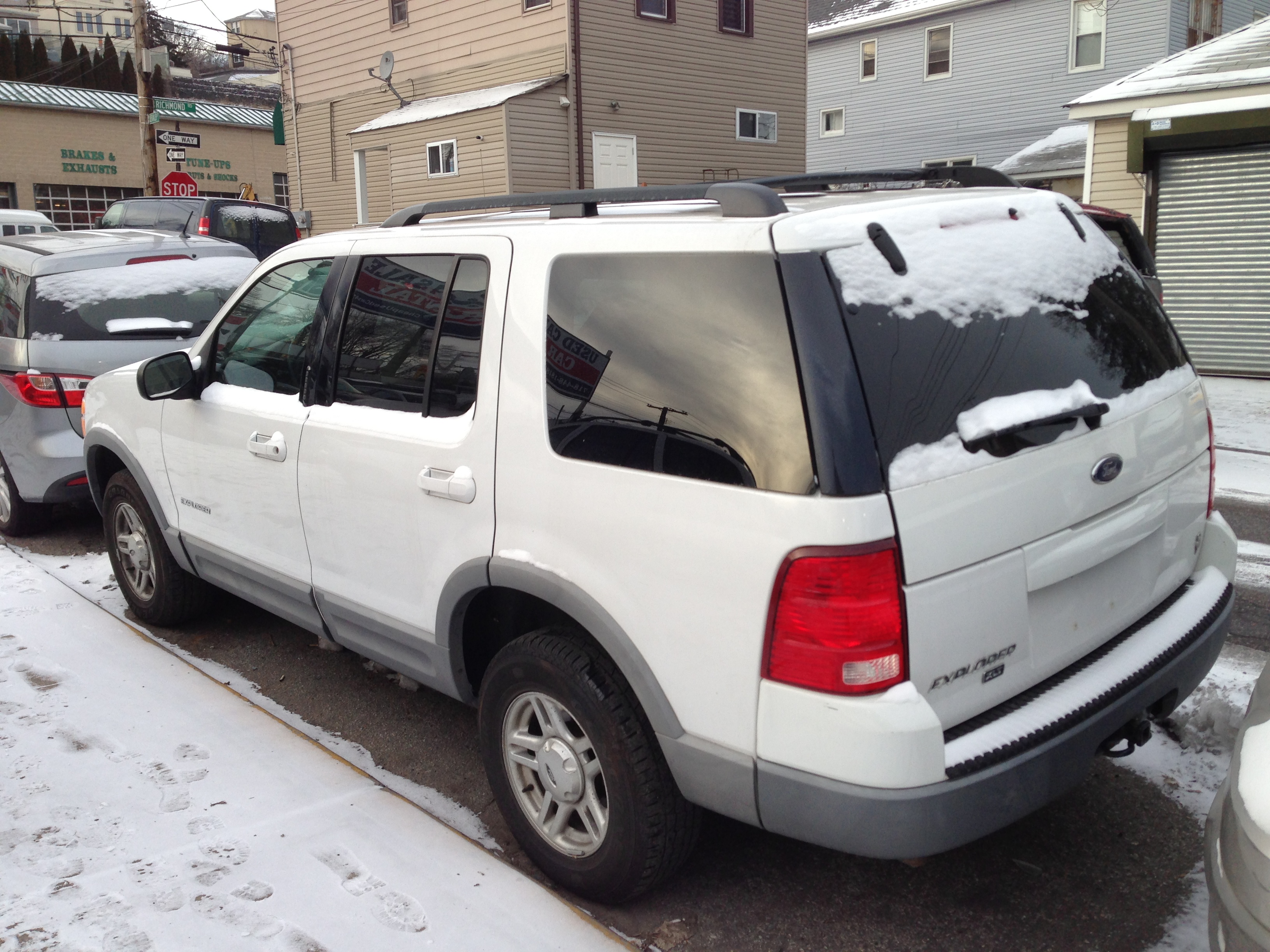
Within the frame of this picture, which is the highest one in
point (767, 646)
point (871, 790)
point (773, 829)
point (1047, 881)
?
point (767, 646)

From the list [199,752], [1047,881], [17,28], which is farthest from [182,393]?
[17,28]

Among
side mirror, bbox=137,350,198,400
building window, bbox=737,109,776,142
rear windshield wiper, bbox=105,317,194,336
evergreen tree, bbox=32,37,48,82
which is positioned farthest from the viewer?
evergreen tree, bbox=32,37,48,82

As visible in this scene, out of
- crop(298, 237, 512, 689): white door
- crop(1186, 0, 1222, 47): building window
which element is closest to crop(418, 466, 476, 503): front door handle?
crop(298, 237, 512, 689): white door

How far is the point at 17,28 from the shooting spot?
167 ft

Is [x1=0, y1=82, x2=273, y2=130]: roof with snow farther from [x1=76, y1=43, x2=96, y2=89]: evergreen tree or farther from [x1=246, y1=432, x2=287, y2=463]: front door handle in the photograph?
[x1=246, y1=432, x2=287, y2=463]: front door handle

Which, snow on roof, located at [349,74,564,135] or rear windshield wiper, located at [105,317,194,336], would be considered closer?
rear windshield wiper, located at [105,317,194,336]

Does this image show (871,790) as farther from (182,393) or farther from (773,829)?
(182,393)

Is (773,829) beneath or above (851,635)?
beneath

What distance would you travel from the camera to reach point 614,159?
65.9 feet

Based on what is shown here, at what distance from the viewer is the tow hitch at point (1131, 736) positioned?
2.67 metres

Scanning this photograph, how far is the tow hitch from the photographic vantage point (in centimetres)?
267

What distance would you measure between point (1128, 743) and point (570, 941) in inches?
61.4

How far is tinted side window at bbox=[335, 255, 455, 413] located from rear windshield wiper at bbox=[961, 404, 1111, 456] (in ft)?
5.56

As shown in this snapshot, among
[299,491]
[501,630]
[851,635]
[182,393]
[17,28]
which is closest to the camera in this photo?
[851,635]
